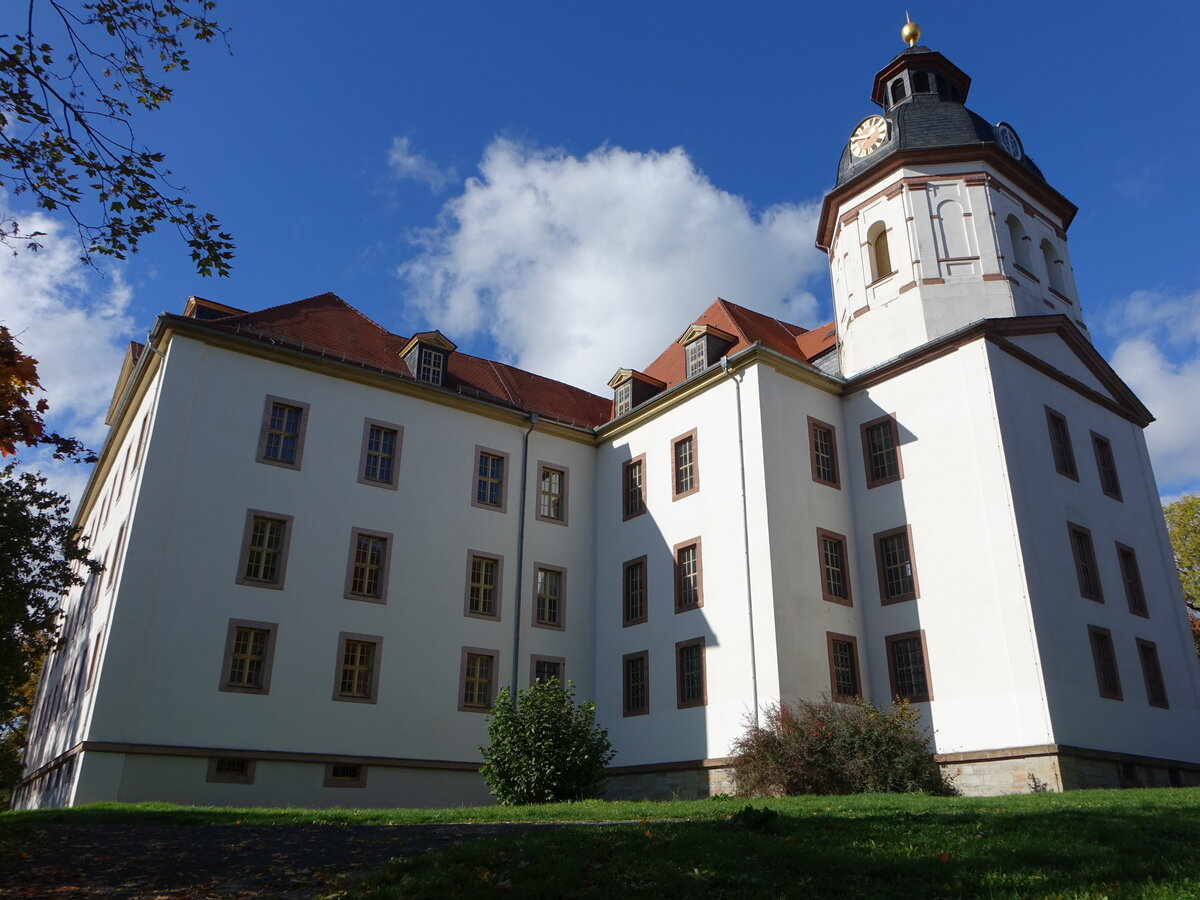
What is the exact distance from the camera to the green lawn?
743 centimetres

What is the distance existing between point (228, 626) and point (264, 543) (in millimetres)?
2130

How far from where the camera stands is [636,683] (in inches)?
969

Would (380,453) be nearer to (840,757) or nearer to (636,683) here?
(636,683)

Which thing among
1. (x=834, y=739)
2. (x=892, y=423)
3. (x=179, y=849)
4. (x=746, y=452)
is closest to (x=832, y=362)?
(x=892, y=423)

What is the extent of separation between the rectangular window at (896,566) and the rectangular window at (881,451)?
1.36 meters

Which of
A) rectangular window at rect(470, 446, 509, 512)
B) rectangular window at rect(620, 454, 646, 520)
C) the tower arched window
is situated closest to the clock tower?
the tower arched window

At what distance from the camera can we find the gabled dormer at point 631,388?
2858cm

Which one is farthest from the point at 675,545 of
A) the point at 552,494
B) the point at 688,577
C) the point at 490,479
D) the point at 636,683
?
the point at 490,479

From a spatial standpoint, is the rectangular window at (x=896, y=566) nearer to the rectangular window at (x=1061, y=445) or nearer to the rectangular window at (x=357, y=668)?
the rectangular window at (x=1061, y=445)

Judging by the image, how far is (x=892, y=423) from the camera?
23.8 m

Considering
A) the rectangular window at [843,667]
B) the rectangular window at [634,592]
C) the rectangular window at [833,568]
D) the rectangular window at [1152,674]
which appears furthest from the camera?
the rectangular window at [634,592]

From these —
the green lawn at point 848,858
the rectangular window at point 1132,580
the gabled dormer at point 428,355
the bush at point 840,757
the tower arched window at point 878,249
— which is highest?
the tower arched window at point 878,249

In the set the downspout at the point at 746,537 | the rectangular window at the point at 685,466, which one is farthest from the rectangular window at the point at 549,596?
the downspout at the point at 746,537

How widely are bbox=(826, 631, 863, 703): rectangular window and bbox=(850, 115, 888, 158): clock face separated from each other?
14.0m
